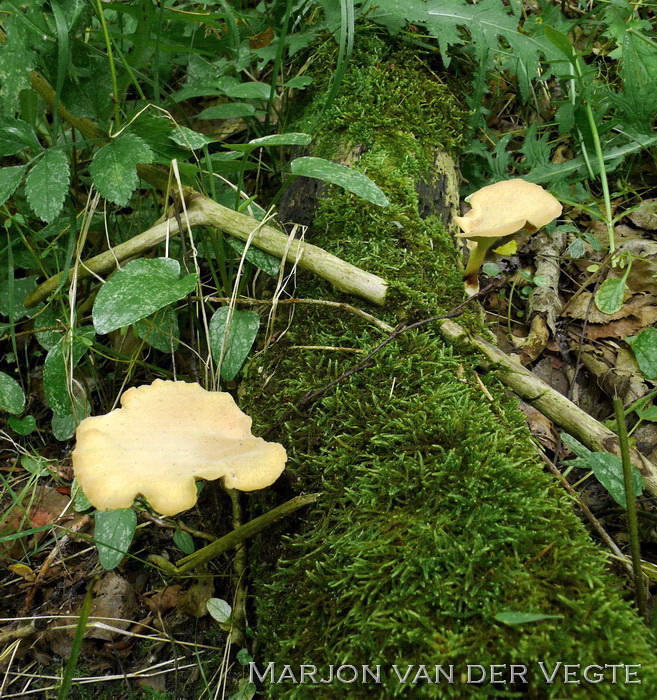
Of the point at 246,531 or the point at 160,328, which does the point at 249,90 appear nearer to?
the point at 160,328

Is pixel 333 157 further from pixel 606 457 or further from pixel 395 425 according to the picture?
pixel 606 457

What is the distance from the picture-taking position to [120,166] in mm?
1962

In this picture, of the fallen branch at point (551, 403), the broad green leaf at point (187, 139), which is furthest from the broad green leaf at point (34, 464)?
the fallen branch at point (551, 403)

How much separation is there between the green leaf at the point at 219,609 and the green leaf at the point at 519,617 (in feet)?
3.38

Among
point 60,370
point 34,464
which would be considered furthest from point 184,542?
point 34,464

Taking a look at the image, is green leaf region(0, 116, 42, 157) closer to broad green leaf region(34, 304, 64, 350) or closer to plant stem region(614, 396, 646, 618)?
broad green leaf region(34, 304, 64, 350)

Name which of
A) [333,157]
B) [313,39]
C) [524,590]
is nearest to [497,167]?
[333,157]

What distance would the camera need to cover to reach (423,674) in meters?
1.16

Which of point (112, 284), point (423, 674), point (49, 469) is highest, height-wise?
point (112, 284)

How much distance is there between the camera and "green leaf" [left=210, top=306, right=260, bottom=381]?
2.09 meters

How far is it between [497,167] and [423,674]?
2619 millimetres

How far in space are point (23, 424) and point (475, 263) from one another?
2127mm

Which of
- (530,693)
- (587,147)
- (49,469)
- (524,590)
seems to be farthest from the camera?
(587,147)

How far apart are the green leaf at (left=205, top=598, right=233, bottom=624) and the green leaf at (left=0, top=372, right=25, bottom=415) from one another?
1140mm
